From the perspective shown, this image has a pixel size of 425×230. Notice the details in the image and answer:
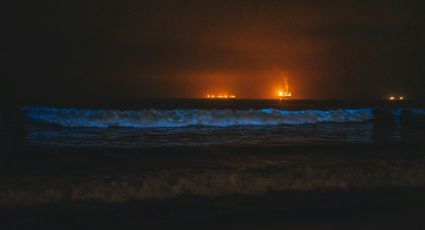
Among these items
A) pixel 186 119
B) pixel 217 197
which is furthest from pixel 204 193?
pixel 186 119

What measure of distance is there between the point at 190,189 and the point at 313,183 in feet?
7.14

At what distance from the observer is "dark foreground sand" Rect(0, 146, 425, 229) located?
18.5ft

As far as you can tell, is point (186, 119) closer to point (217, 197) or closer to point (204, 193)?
point (204, 193)

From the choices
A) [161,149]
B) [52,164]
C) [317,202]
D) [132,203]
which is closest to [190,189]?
[132,203]

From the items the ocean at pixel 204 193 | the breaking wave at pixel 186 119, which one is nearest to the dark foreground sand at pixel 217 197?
the ocean at pixel 204 193

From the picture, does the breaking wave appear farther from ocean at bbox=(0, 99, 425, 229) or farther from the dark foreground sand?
the dark foreground sand

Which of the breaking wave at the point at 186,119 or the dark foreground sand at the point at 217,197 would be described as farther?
the breaking wave at the point at 186,119

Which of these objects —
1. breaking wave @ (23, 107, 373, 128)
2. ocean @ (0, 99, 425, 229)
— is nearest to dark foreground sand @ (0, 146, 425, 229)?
ocean @ (0, 99, 425, 229)

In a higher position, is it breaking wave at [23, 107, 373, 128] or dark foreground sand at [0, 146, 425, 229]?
breaking wave at [23, 107, 373, 128]

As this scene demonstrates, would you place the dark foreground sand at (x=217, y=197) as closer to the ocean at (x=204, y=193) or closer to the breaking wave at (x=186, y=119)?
the ocean at (x=204, y=193)

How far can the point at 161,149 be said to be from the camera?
13.4m

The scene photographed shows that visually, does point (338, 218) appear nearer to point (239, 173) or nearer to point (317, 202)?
point (317, 202)

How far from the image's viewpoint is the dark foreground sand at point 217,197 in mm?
5645

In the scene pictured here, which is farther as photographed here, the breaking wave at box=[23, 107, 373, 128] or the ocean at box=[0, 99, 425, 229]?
the breaking wave at box=[23, 107, 373, 128]
